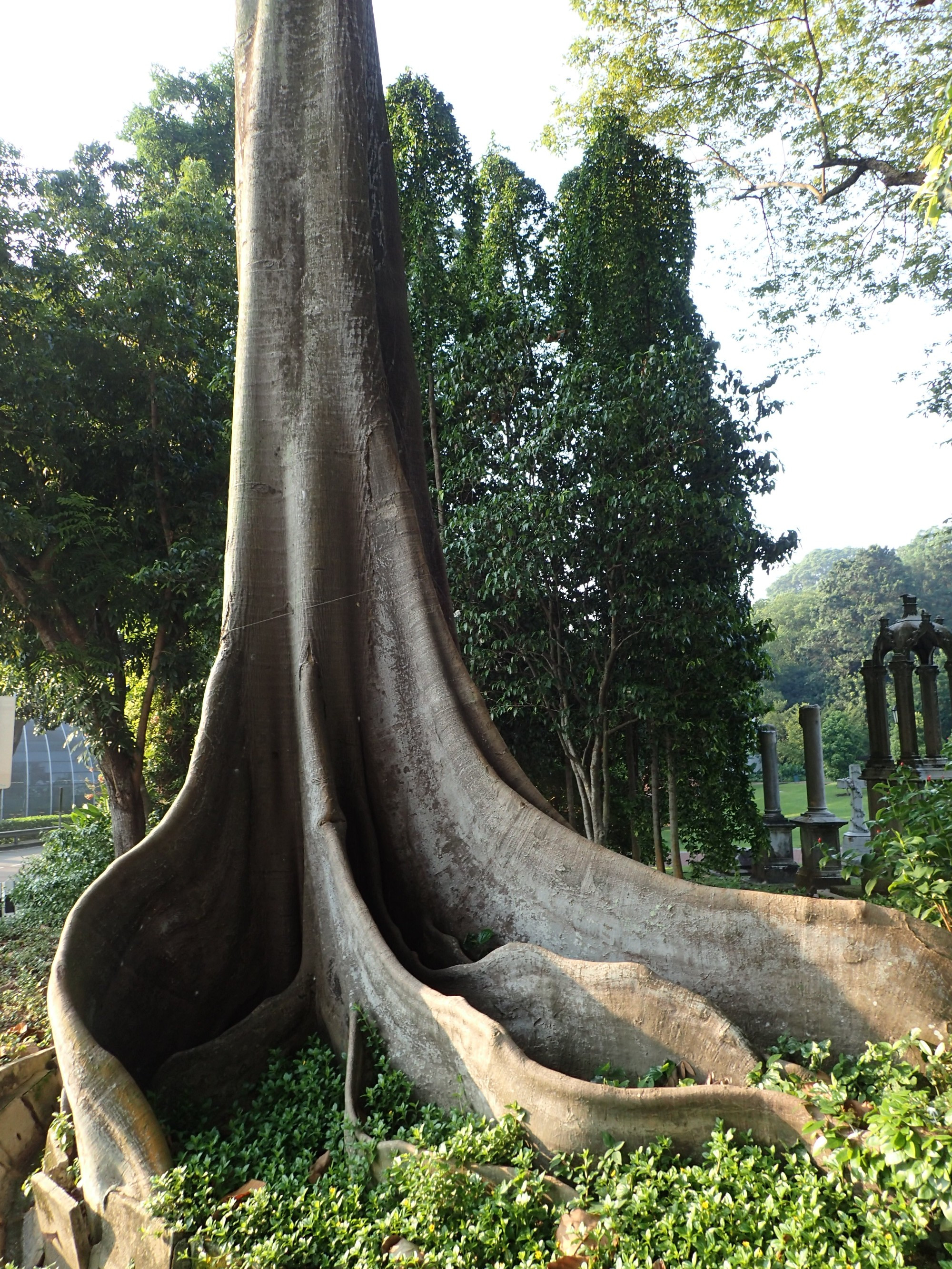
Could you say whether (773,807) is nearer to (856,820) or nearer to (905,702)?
(856,820)

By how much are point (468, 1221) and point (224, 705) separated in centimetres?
238

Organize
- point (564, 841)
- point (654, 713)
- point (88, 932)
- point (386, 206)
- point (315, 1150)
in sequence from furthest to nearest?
point (654, 713) → point (386, 206) → point (564, 841) → point (88, 932) → point (315, 1150)

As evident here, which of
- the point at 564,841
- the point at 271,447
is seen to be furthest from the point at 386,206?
the point at 564,841

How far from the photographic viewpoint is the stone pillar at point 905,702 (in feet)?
37.4

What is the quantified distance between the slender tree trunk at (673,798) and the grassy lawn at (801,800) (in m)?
15.1

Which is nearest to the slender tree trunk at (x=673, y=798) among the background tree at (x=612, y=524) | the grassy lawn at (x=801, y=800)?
the background tree at (x=612, y=524)

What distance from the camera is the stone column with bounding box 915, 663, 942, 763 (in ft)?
37.5

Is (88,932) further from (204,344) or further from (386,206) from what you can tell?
(204,344)

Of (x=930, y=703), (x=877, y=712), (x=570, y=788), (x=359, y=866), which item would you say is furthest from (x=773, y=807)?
(x=359, y=866)

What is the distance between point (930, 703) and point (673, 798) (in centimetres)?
556

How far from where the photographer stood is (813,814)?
11.0 m

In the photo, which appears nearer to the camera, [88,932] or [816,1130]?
[816,1130]

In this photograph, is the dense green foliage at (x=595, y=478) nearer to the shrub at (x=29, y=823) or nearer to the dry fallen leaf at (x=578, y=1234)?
the dry fallen leaf at (x=578, y=1234)

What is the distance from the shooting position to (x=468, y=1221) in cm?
217
